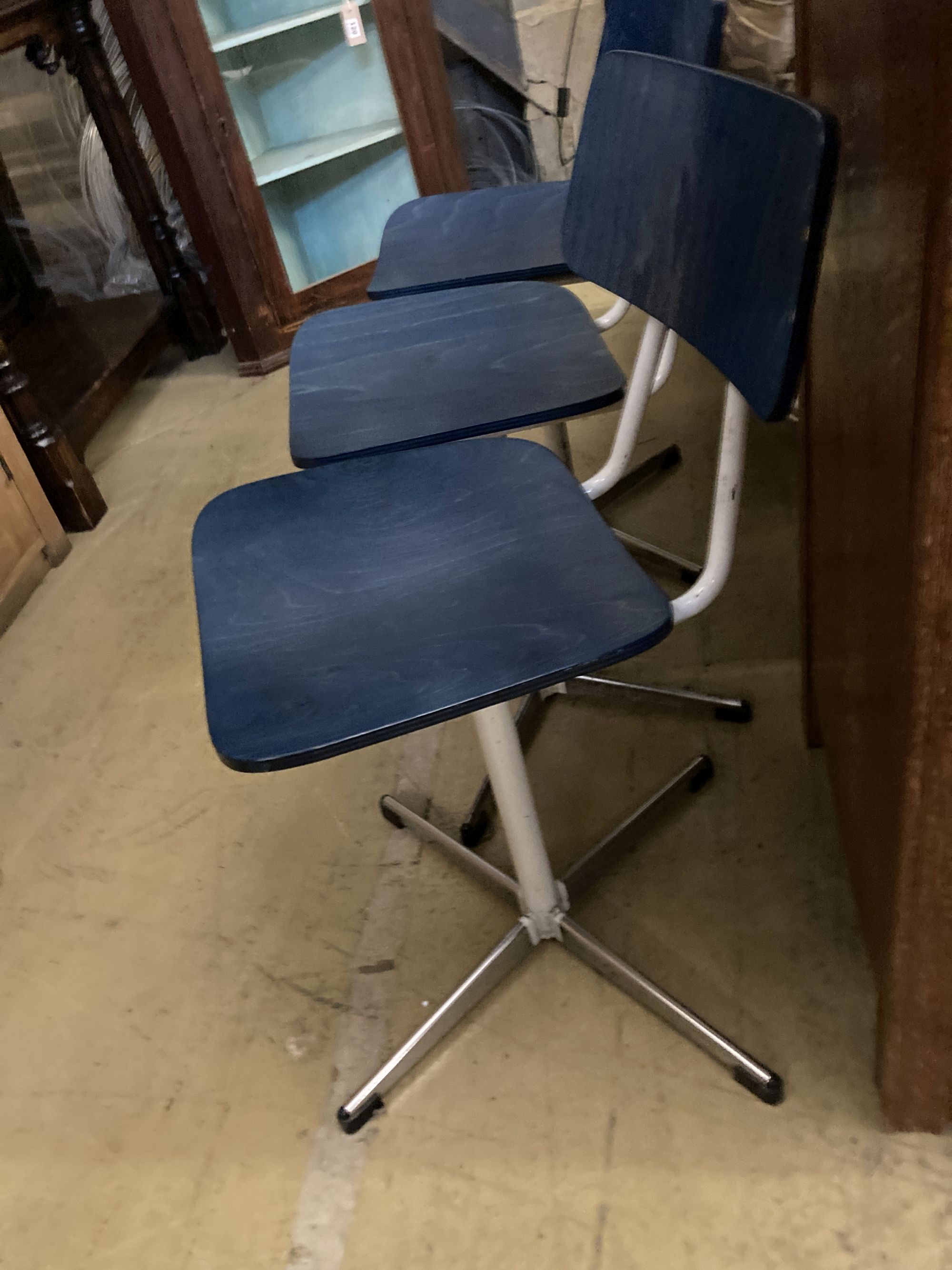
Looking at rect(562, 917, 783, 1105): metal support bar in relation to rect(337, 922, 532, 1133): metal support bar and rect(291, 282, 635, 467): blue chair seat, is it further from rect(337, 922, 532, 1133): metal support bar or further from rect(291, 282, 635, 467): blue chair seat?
rect(291, 282, 635, 467): blue chair seat

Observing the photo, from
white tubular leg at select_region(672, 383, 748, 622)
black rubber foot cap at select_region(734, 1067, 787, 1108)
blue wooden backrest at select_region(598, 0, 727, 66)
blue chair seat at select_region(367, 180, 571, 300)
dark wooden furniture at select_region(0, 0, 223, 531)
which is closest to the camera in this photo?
white tubular leg at select_region(672, 383, 748, 622)

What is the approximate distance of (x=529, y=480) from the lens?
917 millimetres

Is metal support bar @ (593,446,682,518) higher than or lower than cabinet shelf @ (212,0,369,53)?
lower

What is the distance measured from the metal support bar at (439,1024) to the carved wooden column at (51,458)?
153 cm

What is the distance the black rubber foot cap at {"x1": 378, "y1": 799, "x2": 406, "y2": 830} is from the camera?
1306 millimetres

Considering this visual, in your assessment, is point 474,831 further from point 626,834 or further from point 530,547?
point 530,547

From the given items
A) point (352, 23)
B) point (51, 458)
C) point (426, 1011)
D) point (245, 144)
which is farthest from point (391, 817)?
point (352, 23)

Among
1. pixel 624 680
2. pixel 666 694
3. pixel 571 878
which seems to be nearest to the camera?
pixel 571 878

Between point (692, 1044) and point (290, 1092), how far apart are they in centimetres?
43

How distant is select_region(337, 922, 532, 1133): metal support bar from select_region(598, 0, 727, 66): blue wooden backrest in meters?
0.96

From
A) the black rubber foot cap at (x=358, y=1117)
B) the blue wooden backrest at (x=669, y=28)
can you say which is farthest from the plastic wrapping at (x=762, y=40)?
the black rubber foot cap at (x=358, y=1117)

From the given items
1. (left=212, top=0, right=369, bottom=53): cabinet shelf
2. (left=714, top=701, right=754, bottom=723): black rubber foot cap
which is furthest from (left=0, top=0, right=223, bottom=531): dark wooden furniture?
(left=714, top=701, right=754, bottom=723): black rubber foot cap

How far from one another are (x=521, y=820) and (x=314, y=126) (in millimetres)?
2430

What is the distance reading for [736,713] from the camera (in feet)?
4.37
